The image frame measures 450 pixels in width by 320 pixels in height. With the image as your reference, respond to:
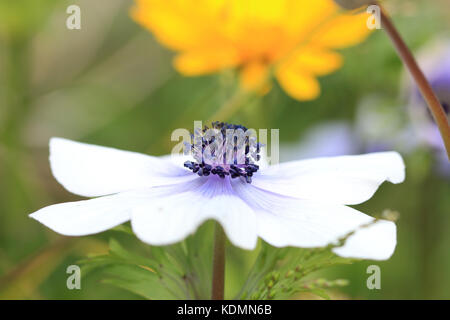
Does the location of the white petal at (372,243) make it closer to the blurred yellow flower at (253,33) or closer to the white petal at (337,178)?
the white petal at (337,178)

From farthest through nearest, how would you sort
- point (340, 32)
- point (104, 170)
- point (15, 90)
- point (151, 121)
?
point (151, 121)
point (15, 90)
point (340, 32)
point (104, 170)

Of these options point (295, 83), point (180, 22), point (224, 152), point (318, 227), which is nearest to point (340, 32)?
point (295, 83)

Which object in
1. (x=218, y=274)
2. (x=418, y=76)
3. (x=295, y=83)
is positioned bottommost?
(x=218, y=274)

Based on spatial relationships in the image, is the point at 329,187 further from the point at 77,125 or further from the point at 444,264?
the point at 77,125

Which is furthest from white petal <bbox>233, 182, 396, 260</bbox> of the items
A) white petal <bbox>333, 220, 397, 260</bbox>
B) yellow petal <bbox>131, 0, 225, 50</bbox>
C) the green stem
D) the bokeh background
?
the green stem

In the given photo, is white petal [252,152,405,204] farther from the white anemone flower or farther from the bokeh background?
the bokeh background

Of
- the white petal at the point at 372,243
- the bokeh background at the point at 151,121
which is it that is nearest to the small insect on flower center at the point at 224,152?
the white petal at the point at 372,243

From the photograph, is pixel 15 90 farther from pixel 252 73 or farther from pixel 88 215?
pixel 88 215
